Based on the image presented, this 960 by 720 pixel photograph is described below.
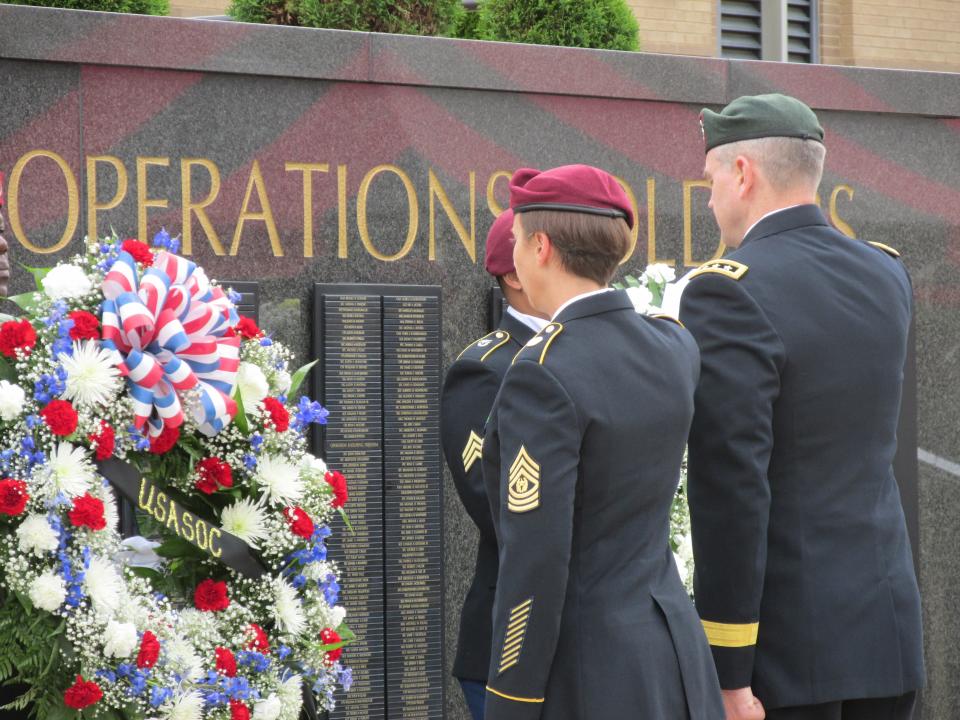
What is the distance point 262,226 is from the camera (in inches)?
195

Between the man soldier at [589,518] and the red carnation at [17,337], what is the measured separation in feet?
3.41

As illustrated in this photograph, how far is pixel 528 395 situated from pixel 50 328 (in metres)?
1.16

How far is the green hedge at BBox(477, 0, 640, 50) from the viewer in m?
6.14

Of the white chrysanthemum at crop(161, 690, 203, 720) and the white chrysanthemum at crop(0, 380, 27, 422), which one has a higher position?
the white chrysanthemum at crop(0, 380, 27, 422)

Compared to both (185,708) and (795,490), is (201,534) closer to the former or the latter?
(185,708)

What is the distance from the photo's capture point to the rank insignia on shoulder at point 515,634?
8.14 feet

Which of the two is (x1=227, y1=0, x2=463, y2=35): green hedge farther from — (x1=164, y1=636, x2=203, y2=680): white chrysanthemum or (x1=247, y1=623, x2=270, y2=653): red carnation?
(x1=164, y1=636, x2=203, y2=680): white chrysanthemum

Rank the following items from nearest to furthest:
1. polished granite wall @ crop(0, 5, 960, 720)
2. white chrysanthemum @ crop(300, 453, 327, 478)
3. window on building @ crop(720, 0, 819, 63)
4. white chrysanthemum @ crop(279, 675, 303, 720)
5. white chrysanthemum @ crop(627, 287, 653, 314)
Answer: white chrysanthemum @ crop(279, 675, 303, 720) → white chrysanthemum @ crop(300, 453, 327, 478) → white chrysanthemum @ crop(627, 287, 653, 314) → polished granite wall @ crop(0, 5, 960, 720) → window on building @ crop(720, 0, 819, 63)

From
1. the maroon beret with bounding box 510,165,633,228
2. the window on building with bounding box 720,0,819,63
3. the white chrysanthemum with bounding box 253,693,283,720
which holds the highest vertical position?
the window on building with bounding box 720,0,819,63

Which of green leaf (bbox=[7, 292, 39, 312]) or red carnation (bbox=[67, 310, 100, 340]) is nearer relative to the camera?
red carnation (bbox=[67, 310, 100, 340])

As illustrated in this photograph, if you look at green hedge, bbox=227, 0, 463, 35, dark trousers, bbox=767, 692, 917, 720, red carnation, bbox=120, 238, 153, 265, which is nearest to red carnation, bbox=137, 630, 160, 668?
red carnation, bbox=120, 238, 153, 265

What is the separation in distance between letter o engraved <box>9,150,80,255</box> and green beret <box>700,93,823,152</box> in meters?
2.41

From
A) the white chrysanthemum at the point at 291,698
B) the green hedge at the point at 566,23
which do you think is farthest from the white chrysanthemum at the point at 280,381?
the green hedge at the point at 566,23

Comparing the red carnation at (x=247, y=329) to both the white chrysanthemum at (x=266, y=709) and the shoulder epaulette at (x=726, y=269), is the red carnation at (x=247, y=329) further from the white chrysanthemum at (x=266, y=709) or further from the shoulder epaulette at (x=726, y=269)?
the shoulder epaulette at (x=726, y=269)
